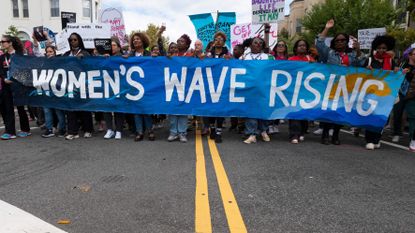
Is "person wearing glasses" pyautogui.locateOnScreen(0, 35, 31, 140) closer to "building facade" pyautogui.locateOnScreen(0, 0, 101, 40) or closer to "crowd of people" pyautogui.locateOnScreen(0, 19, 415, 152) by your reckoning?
"crowd of people" pyautogui.locateOnScreen(0, 19, 415, 152)

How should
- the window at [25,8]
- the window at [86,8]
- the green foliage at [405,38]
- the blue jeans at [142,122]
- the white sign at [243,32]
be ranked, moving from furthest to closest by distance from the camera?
the window at [86,8]
the window at [25,8]
the green foliage at [405,38]
the white sign at [243,32]
the blue jeans at [142,122]

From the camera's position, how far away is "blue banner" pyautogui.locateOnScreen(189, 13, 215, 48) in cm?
1005

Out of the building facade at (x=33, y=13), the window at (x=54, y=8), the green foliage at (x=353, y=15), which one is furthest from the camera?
the window at (x=54, y=8)

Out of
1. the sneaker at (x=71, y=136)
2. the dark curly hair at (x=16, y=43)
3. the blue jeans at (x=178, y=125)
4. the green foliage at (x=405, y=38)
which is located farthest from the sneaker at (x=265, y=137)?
the green foliage at (x=405, y=38)

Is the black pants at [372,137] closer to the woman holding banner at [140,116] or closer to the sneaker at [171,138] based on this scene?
the sneaker at [171,138]

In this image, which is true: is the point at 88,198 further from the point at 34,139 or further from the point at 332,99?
the point at 332,99

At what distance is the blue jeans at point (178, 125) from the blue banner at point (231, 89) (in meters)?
0.14

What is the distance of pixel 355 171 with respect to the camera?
186 inches

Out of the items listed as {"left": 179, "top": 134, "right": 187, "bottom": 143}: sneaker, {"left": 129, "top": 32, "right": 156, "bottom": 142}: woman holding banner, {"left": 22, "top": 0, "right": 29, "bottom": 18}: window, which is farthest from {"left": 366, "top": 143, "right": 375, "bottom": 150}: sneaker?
{"left": 22, "top": 0, "right": 29, "bottom": 18}: window

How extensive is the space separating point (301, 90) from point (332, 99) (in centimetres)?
59

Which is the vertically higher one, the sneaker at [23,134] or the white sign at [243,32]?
the white sign at [243,32]

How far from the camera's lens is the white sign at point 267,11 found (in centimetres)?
767

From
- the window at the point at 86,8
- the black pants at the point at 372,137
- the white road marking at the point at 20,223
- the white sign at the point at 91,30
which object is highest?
the window at the point at 86,8

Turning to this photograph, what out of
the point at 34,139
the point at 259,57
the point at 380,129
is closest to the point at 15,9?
the point at 34,139
